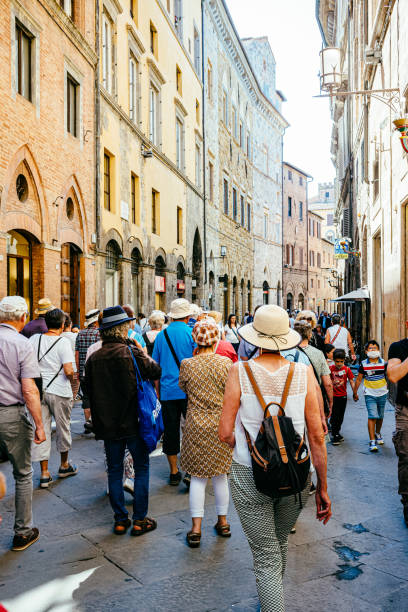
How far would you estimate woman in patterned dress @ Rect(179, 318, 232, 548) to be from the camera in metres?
4.44

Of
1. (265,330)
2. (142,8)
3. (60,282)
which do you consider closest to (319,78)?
(60,282)

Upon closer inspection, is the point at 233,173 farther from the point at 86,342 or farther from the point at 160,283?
the point at 86,342

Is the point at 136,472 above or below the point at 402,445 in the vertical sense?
below

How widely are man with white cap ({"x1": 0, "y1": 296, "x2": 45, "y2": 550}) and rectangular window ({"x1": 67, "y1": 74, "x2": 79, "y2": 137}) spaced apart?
10038 millimetres

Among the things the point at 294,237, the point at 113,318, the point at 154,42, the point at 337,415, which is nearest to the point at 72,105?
the point at 154,42

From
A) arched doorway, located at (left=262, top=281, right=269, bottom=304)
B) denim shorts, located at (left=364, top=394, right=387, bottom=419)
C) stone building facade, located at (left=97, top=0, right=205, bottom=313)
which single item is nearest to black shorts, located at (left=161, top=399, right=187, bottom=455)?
denim shorts, located at (left=364, top=394, right=387, bottom=419)

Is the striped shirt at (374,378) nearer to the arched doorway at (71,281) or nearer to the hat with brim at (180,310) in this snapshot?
the hat with brim at (180,310)

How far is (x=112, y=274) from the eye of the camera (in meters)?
16.1

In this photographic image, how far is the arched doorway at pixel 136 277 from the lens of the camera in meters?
17.8

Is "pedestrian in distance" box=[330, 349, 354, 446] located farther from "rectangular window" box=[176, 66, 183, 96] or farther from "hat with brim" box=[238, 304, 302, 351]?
"rectangular window" box=[176, 66, 183, 96]

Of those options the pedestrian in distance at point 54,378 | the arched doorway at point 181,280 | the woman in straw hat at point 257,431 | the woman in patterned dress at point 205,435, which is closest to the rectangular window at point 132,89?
the arched doorway at point 181,280

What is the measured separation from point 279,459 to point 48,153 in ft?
34.6

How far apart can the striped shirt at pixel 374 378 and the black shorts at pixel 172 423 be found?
266 cm

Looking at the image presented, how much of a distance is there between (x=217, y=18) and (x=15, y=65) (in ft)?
71.7
